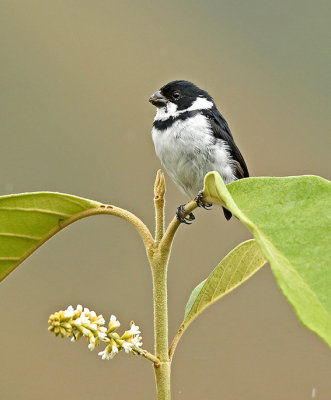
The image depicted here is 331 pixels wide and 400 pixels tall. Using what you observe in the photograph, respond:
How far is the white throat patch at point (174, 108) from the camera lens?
258 centimetres

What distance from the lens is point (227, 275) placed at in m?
1.14

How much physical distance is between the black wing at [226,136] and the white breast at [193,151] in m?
0.03

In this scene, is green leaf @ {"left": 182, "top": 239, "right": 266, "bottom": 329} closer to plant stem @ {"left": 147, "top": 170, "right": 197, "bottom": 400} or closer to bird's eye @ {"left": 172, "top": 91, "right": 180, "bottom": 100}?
plant stem @ {"left": 147, "top": 170, "right": 197, "bottom": 400}

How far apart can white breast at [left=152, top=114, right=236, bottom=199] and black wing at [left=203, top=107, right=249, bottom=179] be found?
0.03 metres

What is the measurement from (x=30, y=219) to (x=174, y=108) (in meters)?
1.68

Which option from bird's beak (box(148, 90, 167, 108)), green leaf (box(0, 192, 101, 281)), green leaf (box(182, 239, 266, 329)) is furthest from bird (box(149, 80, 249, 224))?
green leaf (box(0, 192, 101, 281))

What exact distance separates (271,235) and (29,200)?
433 mm

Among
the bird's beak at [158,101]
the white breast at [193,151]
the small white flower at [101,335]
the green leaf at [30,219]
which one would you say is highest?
the bird's beak at [158,101]

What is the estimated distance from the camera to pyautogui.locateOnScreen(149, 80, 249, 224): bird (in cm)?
242

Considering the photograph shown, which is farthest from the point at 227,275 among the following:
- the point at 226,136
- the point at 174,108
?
the point at 174,108

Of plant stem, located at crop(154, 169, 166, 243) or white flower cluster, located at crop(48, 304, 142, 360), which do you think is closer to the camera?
white flower cluster, located at crop(48, 304, 142, 360)

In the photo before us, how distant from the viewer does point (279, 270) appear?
0.61m

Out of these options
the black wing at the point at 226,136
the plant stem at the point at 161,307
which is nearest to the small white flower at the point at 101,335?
the plant stem at the point at 161,307

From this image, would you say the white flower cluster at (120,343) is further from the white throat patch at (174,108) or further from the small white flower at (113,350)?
the white throat patch at (174,108)
